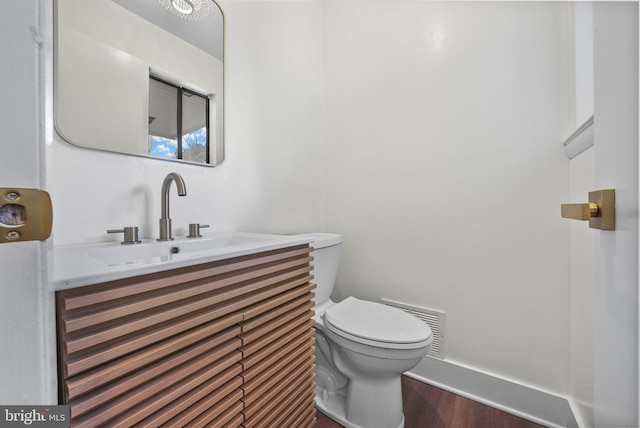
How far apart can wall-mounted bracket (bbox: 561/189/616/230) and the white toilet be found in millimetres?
799

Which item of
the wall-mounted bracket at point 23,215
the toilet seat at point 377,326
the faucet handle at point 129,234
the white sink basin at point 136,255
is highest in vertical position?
the wall-mounted bracket at point 23,215

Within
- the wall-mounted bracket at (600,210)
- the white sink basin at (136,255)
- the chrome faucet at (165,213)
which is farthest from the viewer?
the chrome faucet at (165,213)

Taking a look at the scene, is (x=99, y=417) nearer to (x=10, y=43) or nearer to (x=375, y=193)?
(x=10, y=43)

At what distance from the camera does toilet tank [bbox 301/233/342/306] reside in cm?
135

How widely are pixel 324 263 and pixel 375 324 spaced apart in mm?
398

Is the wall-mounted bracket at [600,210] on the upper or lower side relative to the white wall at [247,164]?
lower

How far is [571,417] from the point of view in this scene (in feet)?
3.48

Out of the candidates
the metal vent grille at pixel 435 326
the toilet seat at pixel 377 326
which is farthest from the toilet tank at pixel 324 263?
the metal vent grille at pixel 435 326

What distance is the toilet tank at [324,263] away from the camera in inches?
53.1

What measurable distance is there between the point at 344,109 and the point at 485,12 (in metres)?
0.85

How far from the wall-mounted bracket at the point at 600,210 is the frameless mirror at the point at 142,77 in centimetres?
126

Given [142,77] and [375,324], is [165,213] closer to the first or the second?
[142,77]

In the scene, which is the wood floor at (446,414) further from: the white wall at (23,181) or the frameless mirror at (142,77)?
the frameless mirror at (142,77)

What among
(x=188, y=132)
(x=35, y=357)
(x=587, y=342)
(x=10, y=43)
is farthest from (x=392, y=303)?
(x=10, y=43)
